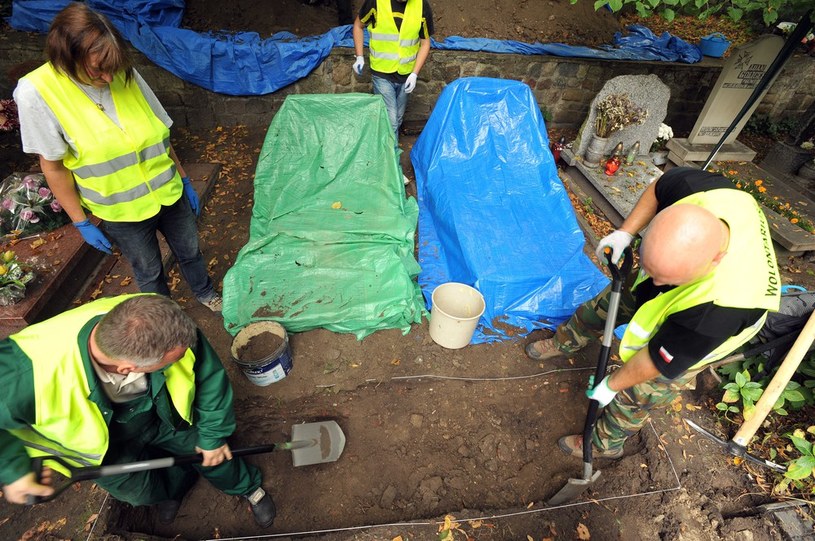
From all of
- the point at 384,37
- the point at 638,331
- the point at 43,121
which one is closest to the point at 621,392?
the point at 638,331

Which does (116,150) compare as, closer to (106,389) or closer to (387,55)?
(106,389)

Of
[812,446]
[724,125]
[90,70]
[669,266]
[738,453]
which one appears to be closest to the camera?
[669,266]

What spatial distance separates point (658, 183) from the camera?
2205 mm

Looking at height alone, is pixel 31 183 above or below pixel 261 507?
above

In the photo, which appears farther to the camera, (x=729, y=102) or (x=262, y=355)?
(x=729, y=102)

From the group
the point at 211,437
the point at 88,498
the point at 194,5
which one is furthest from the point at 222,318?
the point at 194,5

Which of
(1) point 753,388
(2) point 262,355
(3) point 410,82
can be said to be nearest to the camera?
(1) point 753,388

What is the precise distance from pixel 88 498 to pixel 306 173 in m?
2.92

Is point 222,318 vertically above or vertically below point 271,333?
below

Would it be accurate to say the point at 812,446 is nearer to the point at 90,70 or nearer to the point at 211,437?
the point at 211,437

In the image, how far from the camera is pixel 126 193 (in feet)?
7.02

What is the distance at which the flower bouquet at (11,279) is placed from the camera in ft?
8.64

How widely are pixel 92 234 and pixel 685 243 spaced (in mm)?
3141

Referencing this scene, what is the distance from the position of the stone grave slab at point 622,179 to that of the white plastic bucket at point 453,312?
2.38 meters
